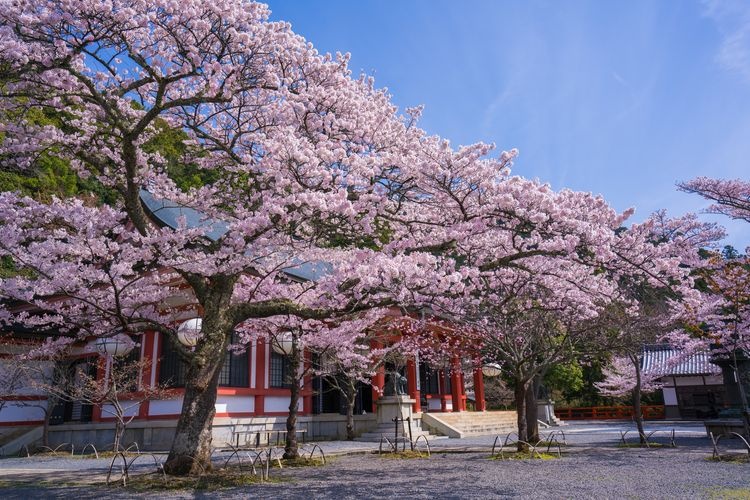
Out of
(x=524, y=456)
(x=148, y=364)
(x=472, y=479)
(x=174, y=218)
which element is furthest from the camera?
(x=174, y=218)

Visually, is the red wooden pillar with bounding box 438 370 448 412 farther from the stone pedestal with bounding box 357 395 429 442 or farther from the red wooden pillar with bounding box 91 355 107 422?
the red wooden pillar with bounding box 91 355 107 422

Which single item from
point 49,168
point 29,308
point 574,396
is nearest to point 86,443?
point 29,308

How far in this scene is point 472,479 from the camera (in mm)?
8539

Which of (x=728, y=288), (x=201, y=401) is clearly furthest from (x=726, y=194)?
(x=201, y=401)

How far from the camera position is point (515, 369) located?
479 inches

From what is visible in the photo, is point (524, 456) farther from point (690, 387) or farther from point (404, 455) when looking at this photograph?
point (690, 387)

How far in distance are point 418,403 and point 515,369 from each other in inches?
340

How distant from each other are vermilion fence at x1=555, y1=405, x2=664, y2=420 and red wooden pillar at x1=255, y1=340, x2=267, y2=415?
2505 centimetres

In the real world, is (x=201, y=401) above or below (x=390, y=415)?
above

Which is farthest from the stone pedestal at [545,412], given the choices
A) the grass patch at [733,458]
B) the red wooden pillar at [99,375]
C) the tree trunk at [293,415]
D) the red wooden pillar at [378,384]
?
the red wooden pillar at [99,375]

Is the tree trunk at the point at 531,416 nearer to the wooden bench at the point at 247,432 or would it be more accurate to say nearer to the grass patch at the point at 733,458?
the grass patch at the point at 733,458

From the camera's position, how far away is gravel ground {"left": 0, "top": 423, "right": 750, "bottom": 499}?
7.29 metres

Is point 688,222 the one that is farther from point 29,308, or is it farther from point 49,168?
point 49,168

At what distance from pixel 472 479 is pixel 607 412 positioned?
29.3m
